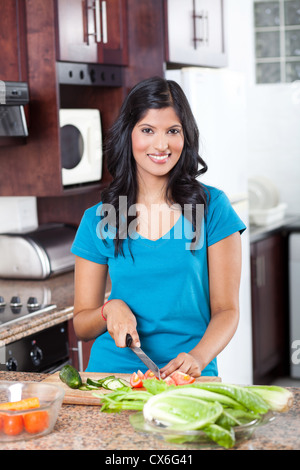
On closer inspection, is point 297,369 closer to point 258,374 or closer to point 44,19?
point 258,374

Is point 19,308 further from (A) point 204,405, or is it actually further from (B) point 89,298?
(A) point 204,405

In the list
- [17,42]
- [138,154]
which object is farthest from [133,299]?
[17,42]

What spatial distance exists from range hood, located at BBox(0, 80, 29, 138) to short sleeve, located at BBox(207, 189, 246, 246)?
1.01 metres

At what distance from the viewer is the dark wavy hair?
1.71 meters

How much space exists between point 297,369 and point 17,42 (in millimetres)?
2706

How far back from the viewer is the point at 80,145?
296 centimetres

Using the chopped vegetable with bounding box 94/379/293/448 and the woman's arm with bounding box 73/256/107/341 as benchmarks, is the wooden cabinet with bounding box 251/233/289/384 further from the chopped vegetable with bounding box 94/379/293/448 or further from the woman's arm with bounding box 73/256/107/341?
the chopped vegetable with bounding box 94/379/293/448

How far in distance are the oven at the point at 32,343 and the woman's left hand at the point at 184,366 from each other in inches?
31.8

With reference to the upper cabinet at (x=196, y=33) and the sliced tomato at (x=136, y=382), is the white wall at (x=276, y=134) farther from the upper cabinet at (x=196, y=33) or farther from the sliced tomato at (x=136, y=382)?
the sliced tomato at (x=136, y=382)

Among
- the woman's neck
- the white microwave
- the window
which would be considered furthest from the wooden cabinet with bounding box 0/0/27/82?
the window

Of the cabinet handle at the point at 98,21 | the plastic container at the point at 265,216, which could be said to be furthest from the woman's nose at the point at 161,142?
the plastic container at the point at 265,216

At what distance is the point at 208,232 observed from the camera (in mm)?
1716

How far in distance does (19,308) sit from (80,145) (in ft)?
2.88

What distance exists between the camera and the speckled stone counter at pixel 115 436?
112cm
